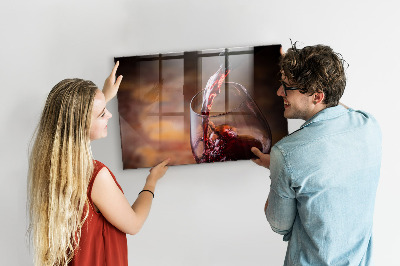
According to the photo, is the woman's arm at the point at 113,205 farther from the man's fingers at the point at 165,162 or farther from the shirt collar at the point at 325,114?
the shirt collar at the point at 325,114

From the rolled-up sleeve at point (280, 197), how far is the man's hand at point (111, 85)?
2.43 feet

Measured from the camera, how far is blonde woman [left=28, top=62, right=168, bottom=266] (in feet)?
4.23

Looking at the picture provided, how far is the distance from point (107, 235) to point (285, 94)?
84 centimetres

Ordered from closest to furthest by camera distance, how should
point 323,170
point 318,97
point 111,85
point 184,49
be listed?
1. point 323,170
2. point 318,97
3. point 111,85
4. point 184,49

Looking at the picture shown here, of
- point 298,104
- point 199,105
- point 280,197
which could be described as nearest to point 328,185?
point 280,197

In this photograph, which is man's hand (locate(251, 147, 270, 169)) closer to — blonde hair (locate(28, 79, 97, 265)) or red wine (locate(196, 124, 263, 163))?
red wine (locate(196, 124, 263, 163))

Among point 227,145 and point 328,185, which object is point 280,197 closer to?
point 328,185

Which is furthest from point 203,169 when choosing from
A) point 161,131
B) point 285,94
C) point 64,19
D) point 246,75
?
point 64,19

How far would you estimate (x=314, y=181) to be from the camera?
4.09 ft

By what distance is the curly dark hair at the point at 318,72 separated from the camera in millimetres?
1302

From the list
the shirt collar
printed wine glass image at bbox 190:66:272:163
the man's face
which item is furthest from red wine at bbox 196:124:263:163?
the shirt collar

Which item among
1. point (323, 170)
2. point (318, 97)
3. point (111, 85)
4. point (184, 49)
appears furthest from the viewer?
point (184, 49)

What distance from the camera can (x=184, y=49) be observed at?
175cm

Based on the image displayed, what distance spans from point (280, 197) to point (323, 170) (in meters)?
0.17
